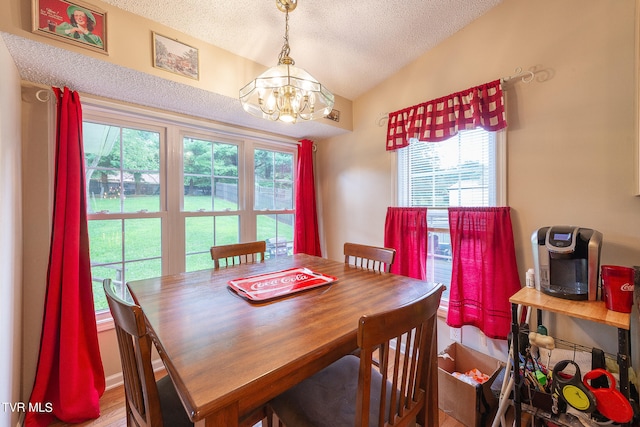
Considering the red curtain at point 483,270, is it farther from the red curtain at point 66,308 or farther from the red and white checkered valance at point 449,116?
the red curtain at point 66,308

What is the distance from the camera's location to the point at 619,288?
1112 mm

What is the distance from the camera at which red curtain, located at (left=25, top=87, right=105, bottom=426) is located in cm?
154

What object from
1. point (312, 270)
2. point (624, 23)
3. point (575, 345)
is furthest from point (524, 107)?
point (312, 270)

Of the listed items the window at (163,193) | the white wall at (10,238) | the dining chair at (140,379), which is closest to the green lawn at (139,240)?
the window at (163,193)

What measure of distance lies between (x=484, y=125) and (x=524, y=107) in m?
0.24

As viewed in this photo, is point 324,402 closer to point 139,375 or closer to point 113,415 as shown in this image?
point 139,375

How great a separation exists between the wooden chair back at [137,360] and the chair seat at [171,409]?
0.07 m

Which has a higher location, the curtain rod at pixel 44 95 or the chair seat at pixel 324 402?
the curtain rod at pixel 44 95

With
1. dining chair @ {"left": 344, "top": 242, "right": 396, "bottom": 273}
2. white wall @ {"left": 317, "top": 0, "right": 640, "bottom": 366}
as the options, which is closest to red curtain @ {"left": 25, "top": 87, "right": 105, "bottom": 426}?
dining chair @ {"left": 344, "top": 242, "right": 396, "bottom": 273}

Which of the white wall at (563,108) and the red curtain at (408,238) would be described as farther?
the red curtain at (408,238)

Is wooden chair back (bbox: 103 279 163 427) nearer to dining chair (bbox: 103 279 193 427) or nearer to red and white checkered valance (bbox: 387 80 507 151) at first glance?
dining chair (bbox: 103 279 193 427)

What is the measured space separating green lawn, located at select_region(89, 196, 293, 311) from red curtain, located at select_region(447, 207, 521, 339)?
2.03 metres

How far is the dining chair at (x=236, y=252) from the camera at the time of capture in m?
1.78

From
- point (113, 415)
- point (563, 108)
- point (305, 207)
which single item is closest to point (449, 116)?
point (563, 108)
